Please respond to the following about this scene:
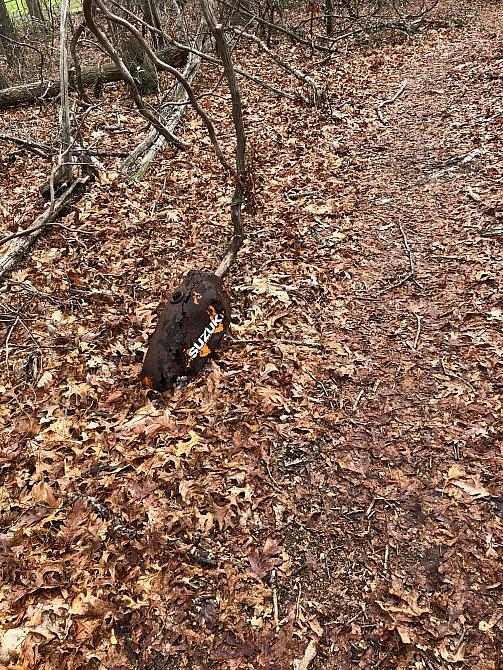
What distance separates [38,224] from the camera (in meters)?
6.64

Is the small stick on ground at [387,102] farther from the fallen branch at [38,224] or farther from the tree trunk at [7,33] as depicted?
the tree trunk at [7,33]

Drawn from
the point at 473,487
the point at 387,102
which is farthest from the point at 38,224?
the point at 387,102

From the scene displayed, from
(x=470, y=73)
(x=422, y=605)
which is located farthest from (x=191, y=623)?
(x=470, y=73)

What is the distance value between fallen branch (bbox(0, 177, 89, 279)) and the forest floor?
0.19 m

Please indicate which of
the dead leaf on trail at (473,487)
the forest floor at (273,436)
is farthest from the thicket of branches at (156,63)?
the dead leaf on trail at (473,487)

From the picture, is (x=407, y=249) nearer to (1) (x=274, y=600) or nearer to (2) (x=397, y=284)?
(2) (x=397, y=284)

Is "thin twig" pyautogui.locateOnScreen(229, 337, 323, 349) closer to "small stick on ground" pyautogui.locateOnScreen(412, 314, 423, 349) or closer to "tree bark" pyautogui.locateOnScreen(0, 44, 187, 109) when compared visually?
"small stick on ground" pyautogui.locateOnScreen(412, 314, 423, 349)

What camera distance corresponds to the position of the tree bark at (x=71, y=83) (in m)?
11.4

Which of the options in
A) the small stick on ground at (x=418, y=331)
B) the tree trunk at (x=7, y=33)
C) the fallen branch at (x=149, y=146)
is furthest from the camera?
the tree trunk at (x=7, y=33)

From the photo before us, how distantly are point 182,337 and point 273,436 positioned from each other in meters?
1.27

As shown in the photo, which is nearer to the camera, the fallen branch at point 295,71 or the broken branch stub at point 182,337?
the broken branch stub at point 182,337

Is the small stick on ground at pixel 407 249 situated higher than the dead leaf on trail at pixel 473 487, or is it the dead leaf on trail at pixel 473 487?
the small stick on ground at pixel 407 249

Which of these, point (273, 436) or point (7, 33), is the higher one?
point (7, 33)

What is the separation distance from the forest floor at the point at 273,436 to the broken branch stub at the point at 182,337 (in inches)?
8.0
